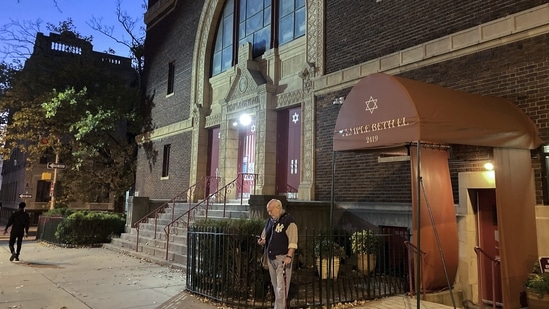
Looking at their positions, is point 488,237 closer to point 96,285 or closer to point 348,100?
point 348,100

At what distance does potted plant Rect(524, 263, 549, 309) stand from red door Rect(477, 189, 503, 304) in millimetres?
1355

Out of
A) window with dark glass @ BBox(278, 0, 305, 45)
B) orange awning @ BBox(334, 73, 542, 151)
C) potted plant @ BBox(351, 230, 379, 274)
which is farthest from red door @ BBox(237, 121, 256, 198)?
orange awning @ BBox(334, 73, 542, 151)

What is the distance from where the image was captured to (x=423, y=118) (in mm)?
6051

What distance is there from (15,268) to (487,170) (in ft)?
37.2

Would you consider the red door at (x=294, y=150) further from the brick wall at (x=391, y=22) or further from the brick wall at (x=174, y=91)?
the brick wall at (x=174, y=91)

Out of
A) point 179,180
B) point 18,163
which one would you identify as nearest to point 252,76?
point 179,180

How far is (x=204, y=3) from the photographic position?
18.8 m

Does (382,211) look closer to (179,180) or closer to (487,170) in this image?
(487,170)

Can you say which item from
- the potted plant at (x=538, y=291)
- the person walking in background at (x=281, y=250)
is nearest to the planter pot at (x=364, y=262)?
the potted plant at (x=538, y=291)

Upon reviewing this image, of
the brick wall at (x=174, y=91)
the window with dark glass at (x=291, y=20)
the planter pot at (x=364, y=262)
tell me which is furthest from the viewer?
the brick wall at (x=174, y=91)

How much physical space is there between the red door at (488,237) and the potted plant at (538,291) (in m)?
1.35

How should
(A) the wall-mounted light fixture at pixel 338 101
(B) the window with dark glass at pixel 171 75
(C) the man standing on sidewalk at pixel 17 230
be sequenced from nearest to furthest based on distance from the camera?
(A) the wall-mounted light fixture at pixel 338 101
(C) the man standing on sidewalk at pixel 17 230
(B) the window with dark glass at pixel 171 75

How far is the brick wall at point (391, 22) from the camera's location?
8633 millimetres

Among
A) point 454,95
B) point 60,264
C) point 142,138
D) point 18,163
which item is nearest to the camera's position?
point 454,95
